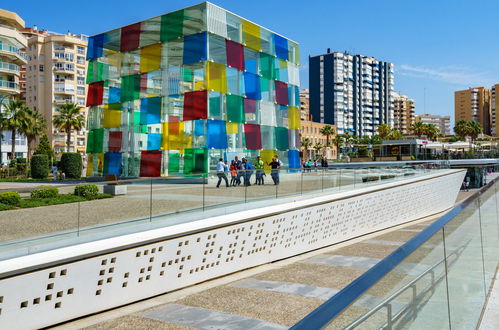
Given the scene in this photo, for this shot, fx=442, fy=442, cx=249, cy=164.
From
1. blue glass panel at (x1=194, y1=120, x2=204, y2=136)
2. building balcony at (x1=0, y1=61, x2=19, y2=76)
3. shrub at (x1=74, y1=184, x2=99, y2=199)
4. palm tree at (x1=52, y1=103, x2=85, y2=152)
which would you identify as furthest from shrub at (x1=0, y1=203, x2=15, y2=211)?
palm tree at (x1=52, y1=103, x2=85, y2=152)

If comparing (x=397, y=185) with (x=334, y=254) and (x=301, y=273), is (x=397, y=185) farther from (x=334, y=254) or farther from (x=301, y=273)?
(x=301, y=273)

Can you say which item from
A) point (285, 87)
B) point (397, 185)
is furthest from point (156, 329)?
point (285, 87)

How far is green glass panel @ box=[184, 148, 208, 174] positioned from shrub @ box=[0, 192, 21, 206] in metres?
→ 23.8

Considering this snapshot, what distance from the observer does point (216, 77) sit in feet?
109

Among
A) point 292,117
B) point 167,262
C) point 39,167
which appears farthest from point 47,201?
point 39,167

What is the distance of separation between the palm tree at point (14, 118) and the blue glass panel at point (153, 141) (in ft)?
99.2

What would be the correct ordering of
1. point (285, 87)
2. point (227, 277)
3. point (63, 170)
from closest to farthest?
point (227, 277) → point (285, 87) → point (63, 170)

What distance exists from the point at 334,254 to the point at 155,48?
2634 centimetres

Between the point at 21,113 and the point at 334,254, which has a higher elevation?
the point at 21,113

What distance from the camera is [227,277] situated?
11.8 m

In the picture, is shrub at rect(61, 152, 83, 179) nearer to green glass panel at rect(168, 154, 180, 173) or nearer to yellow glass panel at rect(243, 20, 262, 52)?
green glass panel at rect(168, 154, 180, 173)

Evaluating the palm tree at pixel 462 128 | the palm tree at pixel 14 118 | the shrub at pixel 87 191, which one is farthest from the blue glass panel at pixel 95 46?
the palm tree at pixel 462 128

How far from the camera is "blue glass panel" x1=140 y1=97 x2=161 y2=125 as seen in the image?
117 feet

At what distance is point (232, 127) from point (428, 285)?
32.1 meters
